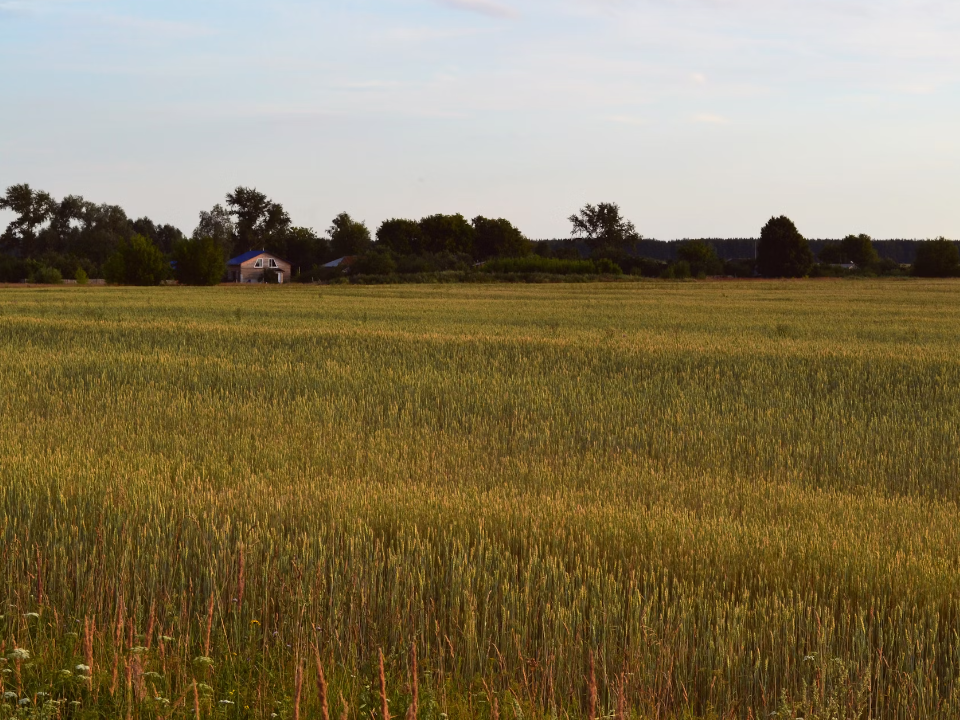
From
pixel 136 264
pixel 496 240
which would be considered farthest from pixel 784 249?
pixel 136 264

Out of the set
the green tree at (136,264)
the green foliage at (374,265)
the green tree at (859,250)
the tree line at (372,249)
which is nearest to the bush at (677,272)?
the tree line at (372,249)

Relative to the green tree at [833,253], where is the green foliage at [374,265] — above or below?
below

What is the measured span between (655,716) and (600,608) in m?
1.03

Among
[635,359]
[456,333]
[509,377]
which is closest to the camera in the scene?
[509,377]

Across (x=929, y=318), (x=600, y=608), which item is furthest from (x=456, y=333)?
(x=600, y=608)

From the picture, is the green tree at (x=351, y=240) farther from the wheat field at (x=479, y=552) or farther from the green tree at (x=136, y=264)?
the wheat field at (x=479, y=552)

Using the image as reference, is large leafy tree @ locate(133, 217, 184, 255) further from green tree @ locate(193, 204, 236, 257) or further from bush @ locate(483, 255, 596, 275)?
bush @ locate(483, 255, 596, 275)

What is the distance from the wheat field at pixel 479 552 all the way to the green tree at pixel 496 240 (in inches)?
4944

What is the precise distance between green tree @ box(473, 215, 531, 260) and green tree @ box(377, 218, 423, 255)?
960 cm

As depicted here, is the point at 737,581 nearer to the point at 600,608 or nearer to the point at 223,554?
the point at 600,608

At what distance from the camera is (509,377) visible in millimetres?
17688

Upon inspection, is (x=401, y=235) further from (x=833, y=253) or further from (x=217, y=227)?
(x=833, y=253)

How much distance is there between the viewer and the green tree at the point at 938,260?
421ft

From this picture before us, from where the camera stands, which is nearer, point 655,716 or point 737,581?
point 655,716
